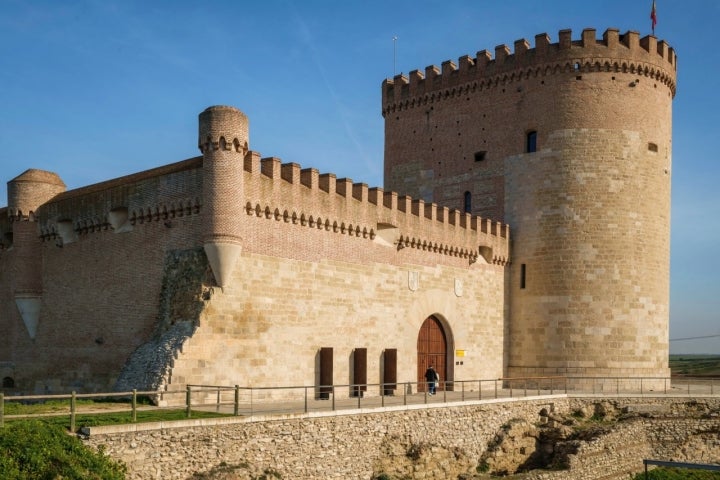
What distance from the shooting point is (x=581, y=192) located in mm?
32312

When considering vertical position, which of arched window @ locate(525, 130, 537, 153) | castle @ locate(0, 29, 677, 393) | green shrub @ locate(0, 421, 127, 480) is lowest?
green shrub @ locate(0, 421, 127, 480)

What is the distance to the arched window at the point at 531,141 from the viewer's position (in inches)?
1318

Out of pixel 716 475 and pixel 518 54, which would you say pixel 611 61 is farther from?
pixel 716 475

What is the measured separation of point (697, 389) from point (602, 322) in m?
5.06

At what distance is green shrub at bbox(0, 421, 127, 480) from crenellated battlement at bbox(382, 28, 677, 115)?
973 inches

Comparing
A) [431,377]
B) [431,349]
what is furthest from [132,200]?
[431,349]

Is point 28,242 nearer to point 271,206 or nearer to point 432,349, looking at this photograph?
point 271,206

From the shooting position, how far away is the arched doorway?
1154 inches

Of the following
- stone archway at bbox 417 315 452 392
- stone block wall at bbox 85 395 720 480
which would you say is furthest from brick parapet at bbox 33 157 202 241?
stone archway at bbox 417 315 452 392

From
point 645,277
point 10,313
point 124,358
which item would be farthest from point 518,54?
point 10,313

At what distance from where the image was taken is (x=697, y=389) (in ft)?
107

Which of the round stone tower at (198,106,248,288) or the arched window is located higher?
the arched window

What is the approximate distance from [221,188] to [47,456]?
9794mm

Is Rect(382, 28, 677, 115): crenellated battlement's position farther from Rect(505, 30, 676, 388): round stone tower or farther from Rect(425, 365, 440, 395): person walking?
Rect(425, 365, 440, 395): person walking
